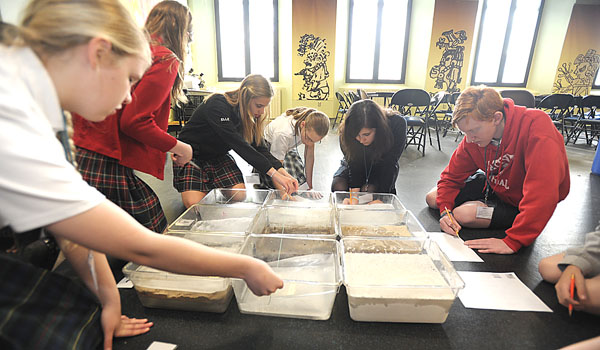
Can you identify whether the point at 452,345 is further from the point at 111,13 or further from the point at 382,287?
the point at 111,13

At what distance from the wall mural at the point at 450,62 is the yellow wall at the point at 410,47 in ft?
0.58

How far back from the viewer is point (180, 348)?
2.77ft

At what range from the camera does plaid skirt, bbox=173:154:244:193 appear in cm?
189

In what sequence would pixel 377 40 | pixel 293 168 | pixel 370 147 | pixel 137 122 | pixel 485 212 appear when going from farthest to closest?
pixel 377 40 < pixel 293 168 < pixel 370 147 < pixel 485 212 < pixel 137 122

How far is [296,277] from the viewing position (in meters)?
1.01

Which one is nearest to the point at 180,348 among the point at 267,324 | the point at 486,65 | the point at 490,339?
the point at 267,324

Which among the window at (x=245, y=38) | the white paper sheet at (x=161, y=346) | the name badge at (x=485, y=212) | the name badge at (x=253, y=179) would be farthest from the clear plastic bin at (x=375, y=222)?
the window at (x=245, y=38)

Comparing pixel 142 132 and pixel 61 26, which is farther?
pixel 142 132

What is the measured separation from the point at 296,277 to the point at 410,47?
756 cm

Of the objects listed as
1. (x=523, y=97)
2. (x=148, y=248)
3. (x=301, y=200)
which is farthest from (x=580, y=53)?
(x=148, y=248)

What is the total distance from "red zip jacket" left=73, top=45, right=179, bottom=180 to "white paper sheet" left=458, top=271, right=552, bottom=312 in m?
1.39

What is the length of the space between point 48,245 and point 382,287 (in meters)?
0.99

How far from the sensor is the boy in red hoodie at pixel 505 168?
131cm

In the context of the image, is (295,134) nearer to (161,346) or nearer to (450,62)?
(161,346)
